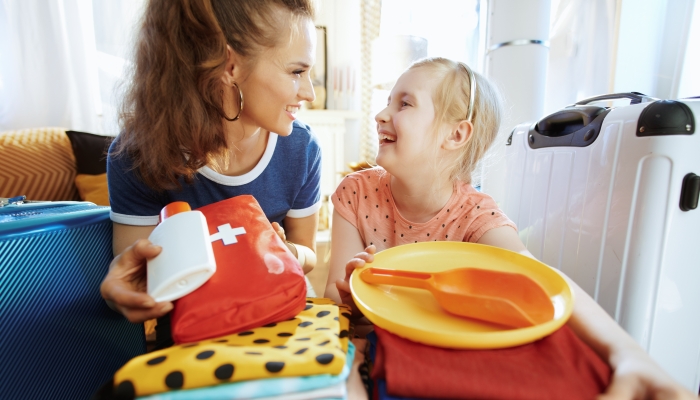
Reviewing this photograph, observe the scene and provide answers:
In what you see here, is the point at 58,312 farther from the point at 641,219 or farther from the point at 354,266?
the point at 641,219

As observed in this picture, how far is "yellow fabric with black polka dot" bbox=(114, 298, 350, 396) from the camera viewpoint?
28 cm

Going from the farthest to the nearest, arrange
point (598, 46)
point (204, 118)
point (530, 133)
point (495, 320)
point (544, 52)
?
point (598, 46)
point (544, 52)
point (530, 133)
point (204, 118)
point (495, 320)

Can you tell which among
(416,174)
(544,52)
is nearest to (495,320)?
(416,174)

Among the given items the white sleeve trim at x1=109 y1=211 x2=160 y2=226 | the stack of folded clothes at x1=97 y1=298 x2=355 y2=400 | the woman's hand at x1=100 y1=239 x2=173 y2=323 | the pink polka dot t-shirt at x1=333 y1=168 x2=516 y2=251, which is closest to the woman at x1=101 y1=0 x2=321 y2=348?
the white sleeve trim at x1=109 y1=211 x2=160 y2=226

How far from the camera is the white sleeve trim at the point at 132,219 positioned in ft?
2.25

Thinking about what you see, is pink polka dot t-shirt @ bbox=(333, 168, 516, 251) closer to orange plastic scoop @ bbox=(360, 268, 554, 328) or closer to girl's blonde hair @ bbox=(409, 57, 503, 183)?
girl's blonde hair @ bbox=(409, 57, 503, 183)

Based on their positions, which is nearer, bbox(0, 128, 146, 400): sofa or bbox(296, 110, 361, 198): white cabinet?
bbox(0, 128, 146, 400): sofa

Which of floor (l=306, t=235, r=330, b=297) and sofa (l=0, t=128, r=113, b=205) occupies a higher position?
sofa (l=0, t=128, r=113, b=205)

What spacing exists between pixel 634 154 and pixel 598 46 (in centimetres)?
151

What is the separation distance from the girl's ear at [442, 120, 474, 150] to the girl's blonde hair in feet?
0.06

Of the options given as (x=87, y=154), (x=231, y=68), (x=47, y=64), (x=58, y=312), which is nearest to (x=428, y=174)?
(x=231, y=68)

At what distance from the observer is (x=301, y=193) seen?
0.92 meters

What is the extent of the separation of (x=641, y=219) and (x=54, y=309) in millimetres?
927

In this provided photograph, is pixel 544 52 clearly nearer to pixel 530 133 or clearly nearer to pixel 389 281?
pixel 530 133
